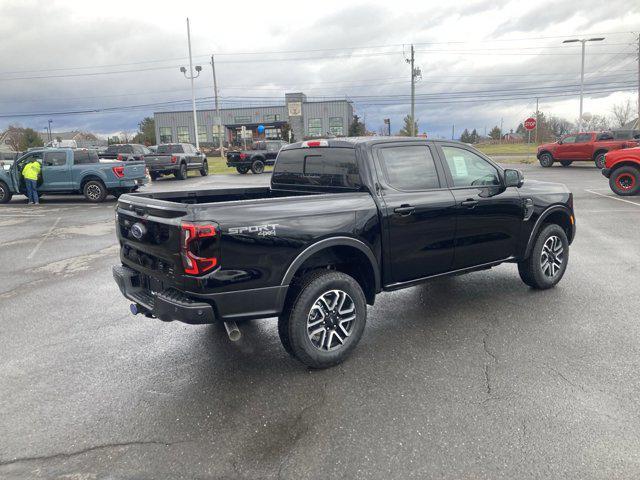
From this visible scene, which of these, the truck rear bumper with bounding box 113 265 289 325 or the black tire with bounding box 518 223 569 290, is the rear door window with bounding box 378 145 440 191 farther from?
the black tire with bounding box 518 223 569 290

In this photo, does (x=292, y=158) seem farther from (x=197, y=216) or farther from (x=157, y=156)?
(x=157, y=156)

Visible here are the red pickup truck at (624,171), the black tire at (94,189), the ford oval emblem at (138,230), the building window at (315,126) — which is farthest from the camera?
the building window at (315,126)

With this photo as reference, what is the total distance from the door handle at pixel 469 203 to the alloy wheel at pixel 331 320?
1.65m

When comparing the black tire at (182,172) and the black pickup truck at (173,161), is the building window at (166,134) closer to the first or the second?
the black pickup truck at (173,161)

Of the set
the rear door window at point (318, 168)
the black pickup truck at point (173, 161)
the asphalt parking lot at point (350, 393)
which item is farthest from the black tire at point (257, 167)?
the rear door window at point (318, 168)

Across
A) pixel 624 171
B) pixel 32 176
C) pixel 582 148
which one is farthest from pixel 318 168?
pixel 582 148

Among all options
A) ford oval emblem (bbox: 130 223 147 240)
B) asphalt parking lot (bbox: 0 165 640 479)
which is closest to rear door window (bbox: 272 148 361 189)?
asphalt parking lot (bbox: 0 165 640 479)

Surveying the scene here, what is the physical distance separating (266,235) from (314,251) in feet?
1.42

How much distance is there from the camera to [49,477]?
2682 millimetres

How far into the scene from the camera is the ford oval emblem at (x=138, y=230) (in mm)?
3645

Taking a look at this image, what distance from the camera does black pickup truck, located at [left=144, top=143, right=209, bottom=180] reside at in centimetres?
2436

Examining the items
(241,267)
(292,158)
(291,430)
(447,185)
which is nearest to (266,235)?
(241,267)

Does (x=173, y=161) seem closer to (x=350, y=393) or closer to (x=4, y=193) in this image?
(x=4, y=193)

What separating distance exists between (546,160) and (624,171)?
1390 cm
